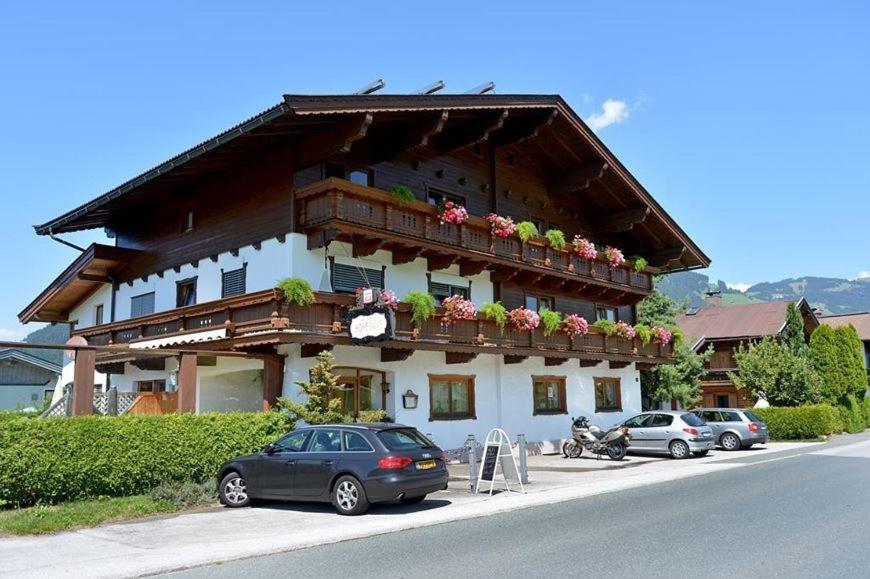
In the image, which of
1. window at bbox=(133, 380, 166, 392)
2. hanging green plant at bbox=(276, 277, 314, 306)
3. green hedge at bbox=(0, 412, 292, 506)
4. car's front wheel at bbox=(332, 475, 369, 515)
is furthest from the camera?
window at bbox=(133, 380, 166, 392)

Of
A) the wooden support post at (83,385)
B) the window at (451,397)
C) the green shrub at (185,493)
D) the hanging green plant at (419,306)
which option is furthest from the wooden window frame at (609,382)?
the wooden support post at (83,385)

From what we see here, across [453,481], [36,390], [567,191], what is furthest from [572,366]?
[36,390]

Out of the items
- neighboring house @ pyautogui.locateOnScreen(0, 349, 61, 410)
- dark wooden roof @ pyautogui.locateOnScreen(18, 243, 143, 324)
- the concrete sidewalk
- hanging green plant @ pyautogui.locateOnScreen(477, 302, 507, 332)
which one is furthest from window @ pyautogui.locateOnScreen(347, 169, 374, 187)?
neighboring house @ pyautogui.locateOnScreen(0, 349, 61, 410)

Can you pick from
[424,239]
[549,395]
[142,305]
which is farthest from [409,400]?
[142,305]

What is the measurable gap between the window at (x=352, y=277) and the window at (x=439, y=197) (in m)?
3.66

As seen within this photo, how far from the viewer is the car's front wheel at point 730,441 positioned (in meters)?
27.8

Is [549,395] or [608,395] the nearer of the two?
[549,395]

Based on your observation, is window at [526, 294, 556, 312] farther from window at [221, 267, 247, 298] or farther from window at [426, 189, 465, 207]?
window at [221, 267, 247, 298]

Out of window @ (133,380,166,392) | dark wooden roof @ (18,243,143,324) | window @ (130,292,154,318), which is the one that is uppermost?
dark wooden roof @ (18,243,143,324)

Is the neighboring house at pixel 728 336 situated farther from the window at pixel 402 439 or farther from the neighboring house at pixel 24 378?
the neighboring house at pixel 24 378

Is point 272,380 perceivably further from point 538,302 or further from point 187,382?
point 538,302

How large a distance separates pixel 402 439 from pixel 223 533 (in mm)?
3462

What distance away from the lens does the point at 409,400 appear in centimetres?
2150

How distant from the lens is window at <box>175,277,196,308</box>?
907 inches
